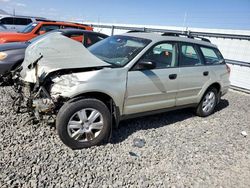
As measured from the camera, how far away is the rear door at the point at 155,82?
351 centimetres

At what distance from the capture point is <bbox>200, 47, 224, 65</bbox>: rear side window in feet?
15.6

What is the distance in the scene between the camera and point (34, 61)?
3.29m

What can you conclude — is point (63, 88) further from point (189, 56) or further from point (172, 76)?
point (189, 56)

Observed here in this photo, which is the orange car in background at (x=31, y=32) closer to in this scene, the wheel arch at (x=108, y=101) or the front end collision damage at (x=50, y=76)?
the front end collision damage at (x=50, y=76)

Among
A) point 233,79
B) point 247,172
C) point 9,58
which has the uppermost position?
point 9,58

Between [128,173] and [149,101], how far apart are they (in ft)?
4.43

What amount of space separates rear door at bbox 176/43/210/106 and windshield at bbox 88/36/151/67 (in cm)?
89

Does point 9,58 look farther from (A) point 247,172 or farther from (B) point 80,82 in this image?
(A) point 247,172

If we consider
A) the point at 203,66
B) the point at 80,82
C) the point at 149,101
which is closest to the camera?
the point at 80,82

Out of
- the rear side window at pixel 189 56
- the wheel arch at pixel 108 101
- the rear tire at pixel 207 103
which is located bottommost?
the rear tire at pixel 207 103

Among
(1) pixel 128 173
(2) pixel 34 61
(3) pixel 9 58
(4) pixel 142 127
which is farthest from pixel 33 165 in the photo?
(3) pixel 9 58

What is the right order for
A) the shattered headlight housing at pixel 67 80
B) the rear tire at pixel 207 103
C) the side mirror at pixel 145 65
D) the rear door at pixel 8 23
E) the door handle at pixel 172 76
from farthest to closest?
the rear door at pixel 8 23
the rear tire at pixel 207 103
the door handle at pixel 172 76
the side mirror at pixel 145 65
the shattered headlight housing at pixel 67 80

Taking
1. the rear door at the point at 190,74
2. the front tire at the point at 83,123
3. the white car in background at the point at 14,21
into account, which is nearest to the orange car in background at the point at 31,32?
the rear door at the point at 190,74

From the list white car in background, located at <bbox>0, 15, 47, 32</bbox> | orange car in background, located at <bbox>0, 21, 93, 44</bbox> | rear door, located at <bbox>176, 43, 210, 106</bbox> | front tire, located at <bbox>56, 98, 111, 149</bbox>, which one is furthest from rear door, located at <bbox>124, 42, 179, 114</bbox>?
white car in background, located at <bbox>0, 15, 47, 32</bbox>
